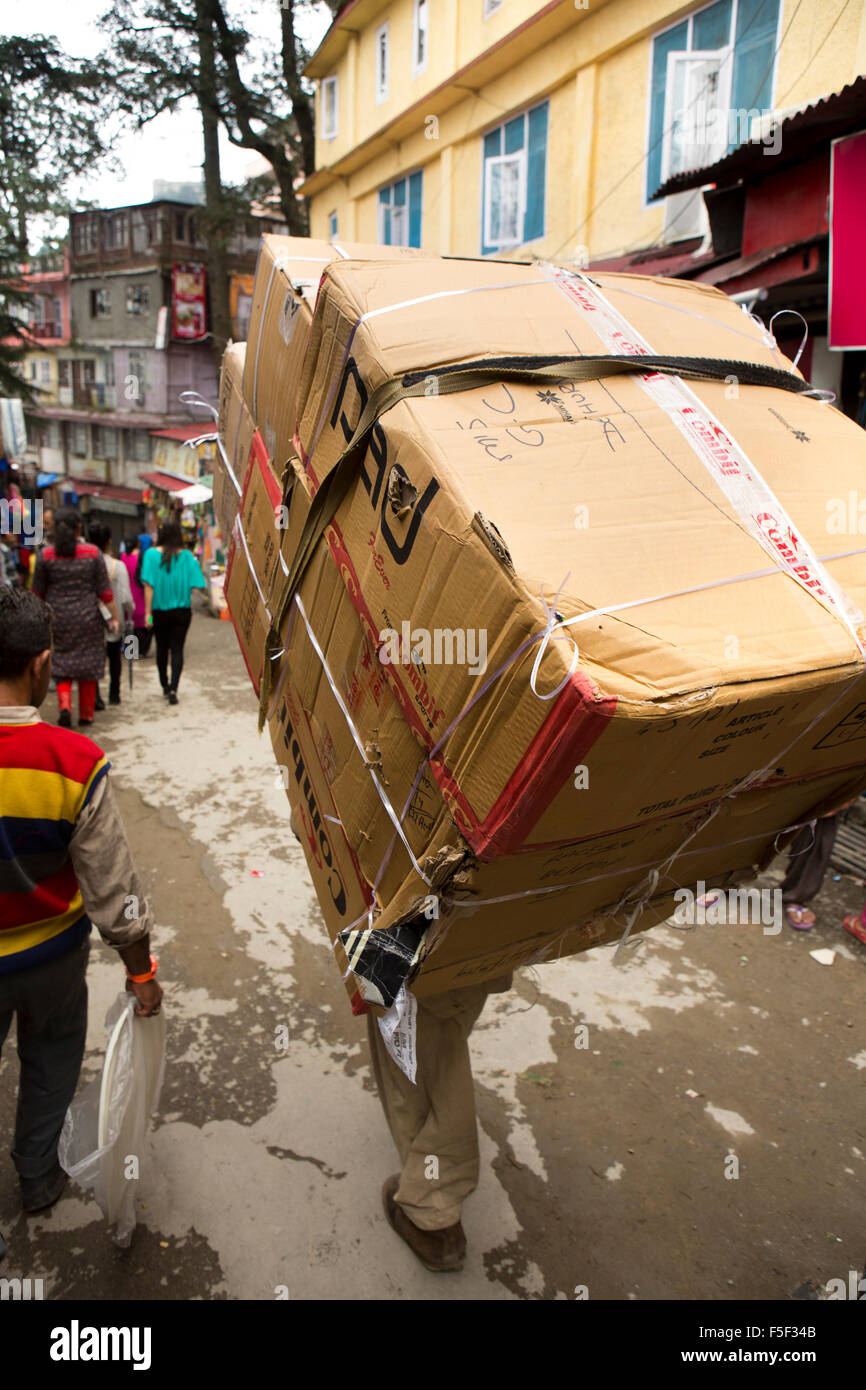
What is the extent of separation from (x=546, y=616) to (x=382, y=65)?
14.9m

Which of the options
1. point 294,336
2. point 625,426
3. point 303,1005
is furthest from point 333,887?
point 303,1005

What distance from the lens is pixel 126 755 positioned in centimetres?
570

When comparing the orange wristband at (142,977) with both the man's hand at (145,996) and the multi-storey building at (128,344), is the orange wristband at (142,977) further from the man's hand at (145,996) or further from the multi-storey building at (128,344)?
the multi-storey building at (128,344)

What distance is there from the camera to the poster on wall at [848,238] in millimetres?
4406

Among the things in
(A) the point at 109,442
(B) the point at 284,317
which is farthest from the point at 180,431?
(B) the point at 284,317

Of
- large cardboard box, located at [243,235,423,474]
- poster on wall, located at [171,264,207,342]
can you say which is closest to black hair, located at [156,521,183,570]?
large cardboard box, located at [243,235,423,474]

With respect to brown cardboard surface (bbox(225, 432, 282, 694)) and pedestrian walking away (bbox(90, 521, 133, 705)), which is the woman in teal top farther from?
brown cardboard surface (bbox(225, 432, 282, 694))

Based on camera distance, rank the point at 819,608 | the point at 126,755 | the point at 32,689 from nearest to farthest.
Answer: the point at 819,608
the point at 32,689
the point at 126,755

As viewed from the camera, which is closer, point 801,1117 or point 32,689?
point 32,689

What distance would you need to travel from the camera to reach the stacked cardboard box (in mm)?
1202

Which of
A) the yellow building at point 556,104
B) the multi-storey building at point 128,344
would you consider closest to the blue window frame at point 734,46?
the yellow building at point 556,104
